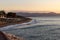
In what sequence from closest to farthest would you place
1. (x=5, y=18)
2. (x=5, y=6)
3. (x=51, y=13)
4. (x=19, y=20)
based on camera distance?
(x=5, y=6) < (x=51, y=13) < (x=5, y=18) < (x=19, y=20)

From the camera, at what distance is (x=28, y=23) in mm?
12766

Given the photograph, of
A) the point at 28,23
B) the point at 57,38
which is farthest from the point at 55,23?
the point at 57,38

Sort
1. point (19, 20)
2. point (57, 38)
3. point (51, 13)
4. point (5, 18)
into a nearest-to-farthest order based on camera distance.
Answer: point (57, 38) → point (51, 13) → point (5, 18) → point (19, 20)

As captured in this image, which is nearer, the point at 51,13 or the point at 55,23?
the point at 51,13

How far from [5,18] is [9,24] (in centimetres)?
49

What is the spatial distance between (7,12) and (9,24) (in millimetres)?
875

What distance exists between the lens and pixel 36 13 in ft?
32.9

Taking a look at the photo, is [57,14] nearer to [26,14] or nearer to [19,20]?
[26,14]

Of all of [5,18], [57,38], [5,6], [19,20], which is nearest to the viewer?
[57,38]

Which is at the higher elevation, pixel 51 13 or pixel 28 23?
pixel 51 13

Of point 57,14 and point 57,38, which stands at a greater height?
point 57,14

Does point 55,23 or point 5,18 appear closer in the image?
point 5,18

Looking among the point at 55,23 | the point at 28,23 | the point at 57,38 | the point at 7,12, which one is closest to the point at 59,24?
the point at 55,23

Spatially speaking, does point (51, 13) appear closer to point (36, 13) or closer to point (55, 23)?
point (36, 13)
